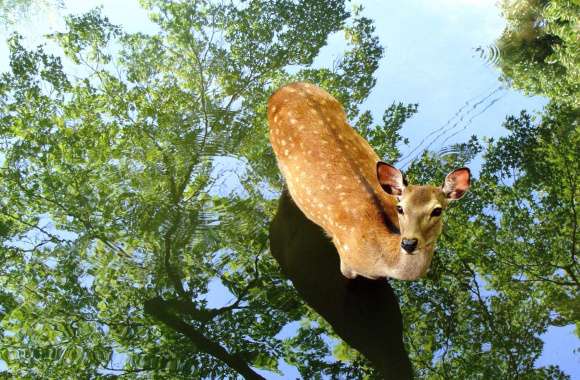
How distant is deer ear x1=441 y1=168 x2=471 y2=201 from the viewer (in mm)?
3525

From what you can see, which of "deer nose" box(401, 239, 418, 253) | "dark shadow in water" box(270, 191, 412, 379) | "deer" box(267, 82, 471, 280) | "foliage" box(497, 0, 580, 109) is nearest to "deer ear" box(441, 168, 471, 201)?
"deer" box(267, 82, 471, 280)

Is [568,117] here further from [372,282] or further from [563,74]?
[372,282]

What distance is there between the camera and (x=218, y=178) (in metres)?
5.55

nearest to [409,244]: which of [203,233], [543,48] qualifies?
[203,233]

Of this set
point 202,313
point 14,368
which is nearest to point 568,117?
point 202,313

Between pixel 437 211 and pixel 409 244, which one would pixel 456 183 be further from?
pixel 409 244

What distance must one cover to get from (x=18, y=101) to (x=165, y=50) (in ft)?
5.13

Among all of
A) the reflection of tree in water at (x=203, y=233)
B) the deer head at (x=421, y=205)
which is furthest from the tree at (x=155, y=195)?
the deer head at (x=421, y=205)

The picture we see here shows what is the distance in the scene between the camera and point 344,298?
4.28 meters

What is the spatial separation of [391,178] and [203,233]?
1.86 metres

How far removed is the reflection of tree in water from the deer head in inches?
36.4

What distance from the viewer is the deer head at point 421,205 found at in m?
3.46

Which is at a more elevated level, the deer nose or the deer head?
the deer head

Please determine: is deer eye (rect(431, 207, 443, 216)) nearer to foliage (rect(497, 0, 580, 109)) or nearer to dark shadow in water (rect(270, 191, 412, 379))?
dark shadow in water (rect(270, 191, 412, 379))
